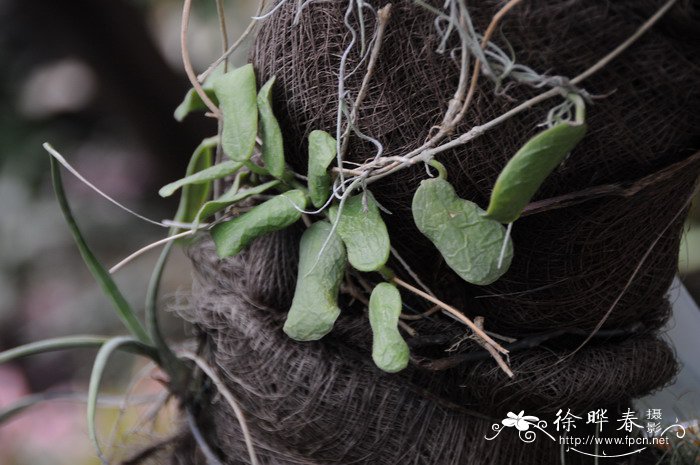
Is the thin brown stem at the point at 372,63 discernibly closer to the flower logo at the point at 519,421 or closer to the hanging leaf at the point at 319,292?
the hanging leaf at the point at 319,292

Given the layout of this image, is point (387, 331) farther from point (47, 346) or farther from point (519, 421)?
point (47, 346)

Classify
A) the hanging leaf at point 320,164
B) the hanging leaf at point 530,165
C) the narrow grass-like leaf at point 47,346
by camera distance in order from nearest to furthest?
the hanging leaf at point 530,165
the hanging leaf at point 320,164
the narrow grass-like leaf at point 47,346

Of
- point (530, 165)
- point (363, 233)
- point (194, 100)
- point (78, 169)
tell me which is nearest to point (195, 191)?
point (194, 100)

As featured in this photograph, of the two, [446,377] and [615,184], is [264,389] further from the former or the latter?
[615,184]

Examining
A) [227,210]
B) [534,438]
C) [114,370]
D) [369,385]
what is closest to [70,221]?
[227,210]

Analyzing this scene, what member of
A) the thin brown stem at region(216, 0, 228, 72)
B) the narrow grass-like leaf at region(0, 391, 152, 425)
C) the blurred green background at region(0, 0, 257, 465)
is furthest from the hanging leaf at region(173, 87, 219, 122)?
the blurred green background at region(0, 0, 257, 465)

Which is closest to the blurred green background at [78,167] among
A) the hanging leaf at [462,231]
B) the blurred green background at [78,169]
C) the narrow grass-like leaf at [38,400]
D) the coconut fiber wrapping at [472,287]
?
the blurred green background at [78,169]

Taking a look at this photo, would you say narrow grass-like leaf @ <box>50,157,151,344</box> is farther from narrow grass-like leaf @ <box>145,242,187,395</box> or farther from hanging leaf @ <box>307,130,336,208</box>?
hanging leaf @ <box>307,130,336,208</box>
